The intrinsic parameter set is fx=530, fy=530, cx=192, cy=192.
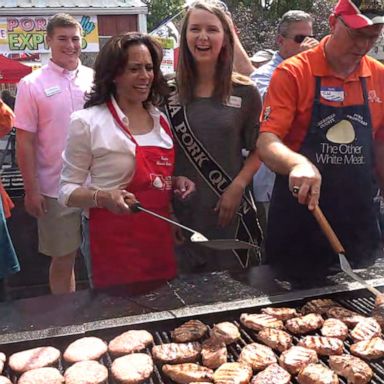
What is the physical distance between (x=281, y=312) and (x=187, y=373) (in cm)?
56

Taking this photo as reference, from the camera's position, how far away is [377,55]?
23.1 metres

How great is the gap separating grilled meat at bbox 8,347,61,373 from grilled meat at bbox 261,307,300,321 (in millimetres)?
843

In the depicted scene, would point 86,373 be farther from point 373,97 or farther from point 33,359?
point 373,97

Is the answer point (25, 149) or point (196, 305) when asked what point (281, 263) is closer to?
point (196, 305)

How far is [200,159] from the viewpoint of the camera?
314 cm

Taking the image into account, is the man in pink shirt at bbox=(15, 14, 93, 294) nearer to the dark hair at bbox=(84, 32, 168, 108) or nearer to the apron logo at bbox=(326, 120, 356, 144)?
the dark hair at bbox=(84, 32, 168, 108)

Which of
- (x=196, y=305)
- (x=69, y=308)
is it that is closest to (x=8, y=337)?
(x=69, y=308)

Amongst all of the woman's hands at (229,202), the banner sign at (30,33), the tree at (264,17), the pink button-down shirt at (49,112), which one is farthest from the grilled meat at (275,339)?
the tree at (264,17)

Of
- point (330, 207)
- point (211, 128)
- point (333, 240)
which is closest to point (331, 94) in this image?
point (330, 207)

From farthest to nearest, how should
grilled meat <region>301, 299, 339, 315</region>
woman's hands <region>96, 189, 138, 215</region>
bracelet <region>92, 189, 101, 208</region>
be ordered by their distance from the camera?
1. bracelet <region>92, 189, 101, 208</region>
2. woman's hands <region>96, 189, 138, 215</region>
3. grilled meat <region>301, 299, 339, 315</region>

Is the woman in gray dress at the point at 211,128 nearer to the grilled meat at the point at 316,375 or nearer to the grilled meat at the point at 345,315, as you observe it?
the grilled meat at the point at 345,315

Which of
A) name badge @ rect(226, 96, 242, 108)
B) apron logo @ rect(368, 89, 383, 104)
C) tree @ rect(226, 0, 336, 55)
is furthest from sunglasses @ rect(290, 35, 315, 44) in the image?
tree @ rect(226, 0, 336, 55)

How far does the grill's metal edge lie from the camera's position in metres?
1.99

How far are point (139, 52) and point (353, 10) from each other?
1.05 m
